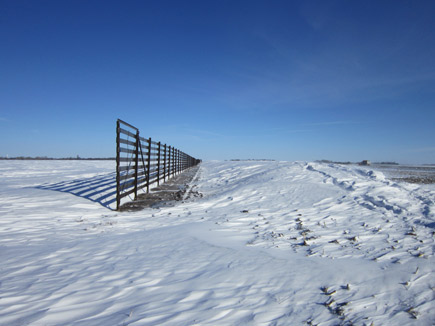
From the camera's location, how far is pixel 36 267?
2.40 meters

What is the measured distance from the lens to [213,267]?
246 centimetres

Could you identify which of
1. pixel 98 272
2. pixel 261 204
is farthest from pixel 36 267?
pixel 261 204

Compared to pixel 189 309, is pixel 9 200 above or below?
above

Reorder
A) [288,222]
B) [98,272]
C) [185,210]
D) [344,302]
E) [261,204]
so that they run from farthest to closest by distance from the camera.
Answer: [261,204]
[185,210]
[288,222]
[98,272]
[344,302]

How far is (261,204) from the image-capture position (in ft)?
18.7

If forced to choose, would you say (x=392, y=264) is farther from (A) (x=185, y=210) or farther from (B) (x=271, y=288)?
(A) (x=185, y=210)

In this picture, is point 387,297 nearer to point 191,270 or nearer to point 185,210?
point 191,270

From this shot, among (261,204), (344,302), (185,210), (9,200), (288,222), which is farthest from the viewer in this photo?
(261,204)

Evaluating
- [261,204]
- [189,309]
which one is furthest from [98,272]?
[261,204]

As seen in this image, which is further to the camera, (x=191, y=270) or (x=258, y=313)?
(x=191, y=270)

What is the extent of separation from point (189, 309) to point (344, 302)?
4.21 feet

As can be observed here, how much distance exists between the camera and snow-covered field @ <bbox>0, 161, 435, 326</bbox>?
1.74m

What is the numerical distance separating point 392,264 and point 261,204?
329cm

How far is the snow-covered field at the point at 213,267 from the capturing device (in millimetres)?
1735
